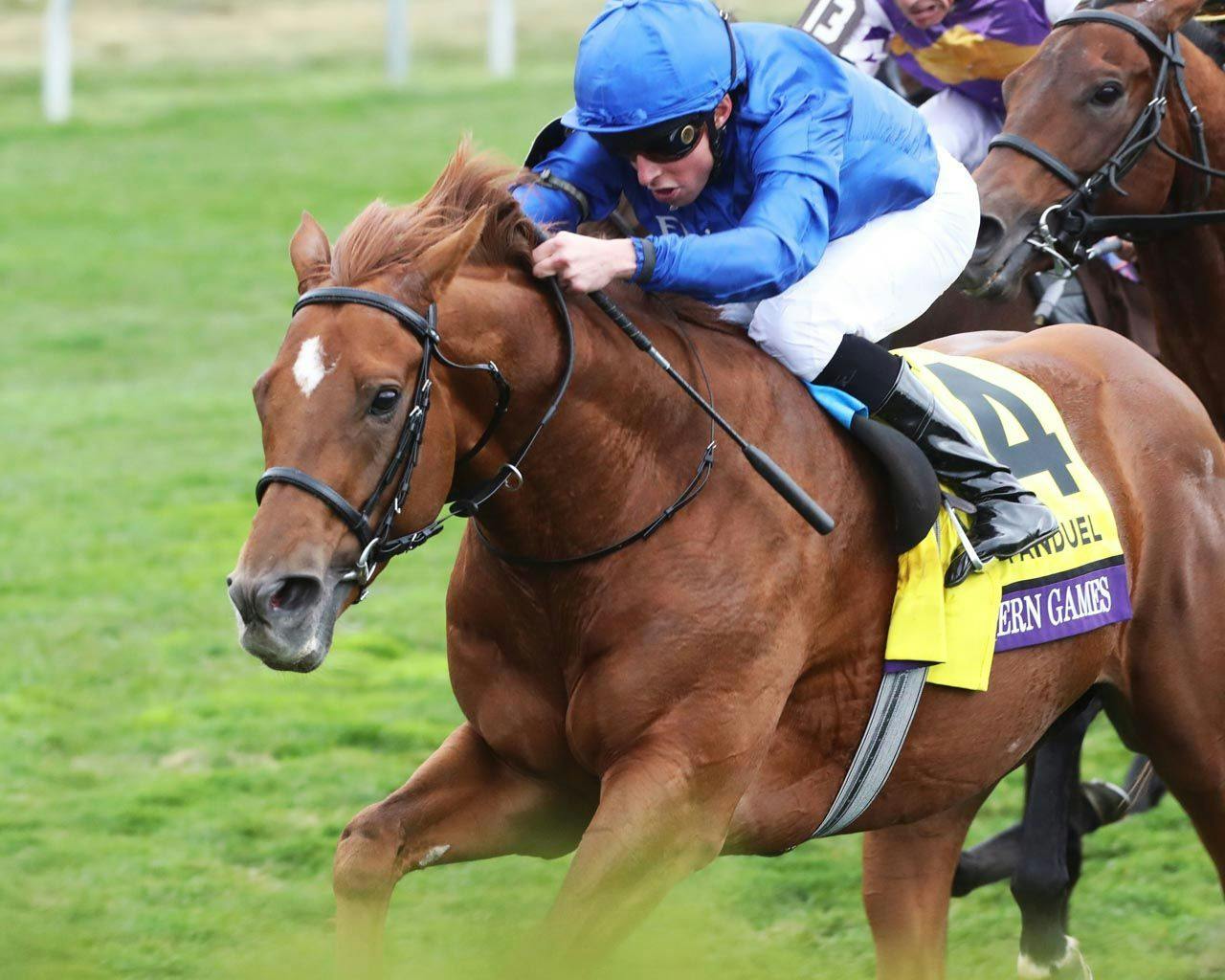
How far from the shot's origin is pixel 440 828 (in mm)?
3779

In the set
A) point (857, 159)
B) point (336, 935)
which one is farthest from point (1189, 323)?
point (336, 935)

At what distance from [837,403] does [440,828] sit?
1136mm

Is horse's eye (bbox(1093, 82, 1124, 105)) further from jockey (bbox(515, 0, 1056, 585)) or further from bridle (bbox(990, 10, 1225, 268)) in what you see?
jockey (bbox(515, 0, 1056, 585))

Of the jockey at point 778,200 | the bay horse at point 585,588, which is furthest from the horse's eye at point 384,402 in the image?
the jockey at point 778,200

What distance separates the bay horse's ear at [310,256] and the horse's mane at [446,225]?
0.05 metres

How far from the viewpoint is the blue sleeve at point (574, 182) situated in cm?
388

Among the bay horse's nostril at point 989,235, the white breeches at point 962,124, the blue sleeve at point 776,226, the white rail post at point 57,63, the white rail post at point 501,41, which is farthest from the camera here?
the white rail post at point 501,41

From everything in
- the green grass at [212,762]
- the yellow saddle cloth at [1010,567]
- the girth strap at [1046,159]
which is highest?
the girth strap at [1046,159]

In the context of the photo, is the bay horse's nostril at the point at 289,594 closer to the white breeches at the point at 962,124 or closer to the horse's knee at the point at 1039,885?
the horse's knee at the point at 1039,885

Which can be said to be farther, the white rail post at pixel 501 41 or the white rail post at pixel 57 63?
the white rail post at pixel 501 41

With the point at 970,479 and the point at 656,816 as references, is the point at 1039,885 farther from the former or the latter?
the point at 656,816

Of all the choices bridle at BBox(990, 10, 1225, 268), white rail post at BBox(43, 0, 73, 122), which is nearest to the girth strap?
bridle at BBox(990, 10, 1225, 268)

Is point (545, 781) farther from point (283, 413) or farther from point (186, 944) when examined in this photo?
point (186, 944)

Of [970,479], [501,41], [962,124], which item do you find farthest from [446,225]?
[501,41]
